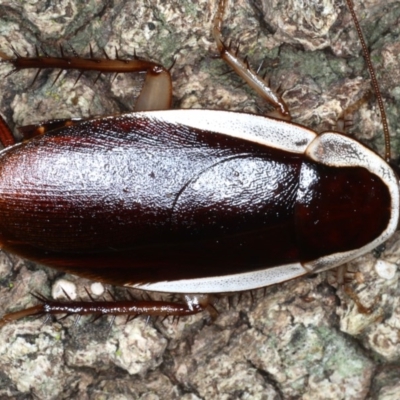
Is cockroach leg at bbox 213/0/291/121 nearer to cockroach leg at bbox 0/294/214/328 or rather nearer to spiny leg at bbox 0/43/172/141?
spiny leg at bbox 0/43/172/141

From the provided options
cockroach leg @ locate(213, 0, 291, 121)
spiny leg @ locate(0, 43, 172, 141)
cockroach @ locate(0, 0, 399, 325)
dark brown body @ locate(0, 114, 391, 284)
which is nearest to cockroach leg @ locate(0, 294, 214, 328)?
cockroach @ locate(0, 0, 399, 325)

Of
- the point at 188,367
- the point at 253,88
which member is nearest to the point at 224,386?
the point at 188,367

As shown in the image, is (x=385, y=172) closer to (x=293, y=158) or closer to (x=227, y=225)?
(x=293, y=158)

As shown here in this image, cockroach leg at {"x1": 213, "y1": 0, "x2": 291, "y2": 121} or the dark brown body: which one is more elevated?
cockroach leg at {"x1": 213, "y1": 0, "x2": 291, "y2": 121}

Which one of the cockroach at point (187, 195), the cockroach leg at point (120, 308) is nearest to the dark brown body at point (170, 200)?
the cockroach at point (187, 195)

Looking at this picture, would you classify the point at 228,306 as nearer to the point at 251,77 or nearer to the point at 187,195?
the point at 187,195

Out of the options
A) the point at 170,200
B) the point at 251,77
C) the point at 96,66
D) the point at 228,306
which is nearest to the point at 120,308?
the point at 228,306
